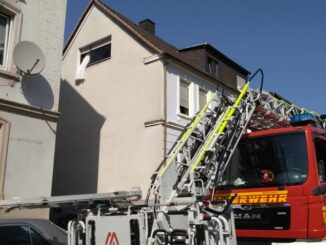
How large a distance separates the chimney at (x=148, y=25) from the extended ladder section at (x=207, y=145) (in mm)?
14266

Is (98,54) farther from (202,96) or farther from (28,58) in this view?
(28,58)

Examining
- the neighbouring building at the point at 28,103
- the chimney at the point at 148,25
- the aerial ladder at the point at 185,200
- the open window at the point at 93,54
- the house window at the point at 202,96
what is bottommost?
the aerial ladder at the point at 185,200

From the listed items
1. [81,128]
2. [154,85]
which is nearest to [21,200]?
[154,85]

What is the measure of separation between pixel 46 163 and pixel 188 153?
602cm

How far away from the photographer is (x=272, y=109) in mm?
8609

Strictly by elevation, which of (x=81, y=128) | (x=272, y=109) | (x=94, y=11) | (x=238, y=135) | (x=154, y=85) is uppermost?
(x=94, y=11)

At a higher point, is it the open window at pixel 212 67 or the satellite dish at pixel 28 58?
the open window at pixel 212 67

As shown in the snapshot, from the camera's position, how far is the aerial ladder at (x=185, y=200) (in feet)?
15.8

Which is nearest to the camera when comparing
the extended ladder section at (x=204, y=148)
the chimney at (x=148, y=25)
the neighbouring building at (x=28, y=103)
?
the extended ladder section at (x=204, y=148)

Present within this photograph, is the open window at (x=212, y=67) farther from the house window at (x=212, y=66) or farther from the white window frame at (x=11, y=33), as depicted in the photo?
the white window frame at (x=11, y=33)

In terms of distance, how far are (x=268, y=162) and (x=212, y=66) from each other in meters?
14.8

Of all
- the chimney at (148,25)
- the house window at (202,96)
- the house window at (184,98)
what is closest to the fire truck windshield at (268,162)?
the house window at (184,98)

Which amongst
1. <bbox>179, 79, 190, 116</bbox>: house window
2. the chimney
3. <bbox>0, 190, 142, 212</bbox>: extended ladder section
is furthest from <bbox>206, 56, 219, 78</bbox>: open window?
<bbox>0, 190, 142, 212</bbox>: extended ladder section

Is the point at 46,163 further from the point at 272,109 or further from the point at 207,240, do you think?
the point at 207,240
